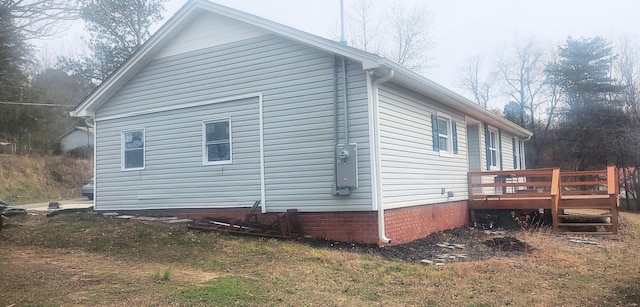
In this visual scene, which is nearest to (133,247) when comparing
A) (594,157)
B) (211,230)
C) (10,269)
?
(211,230)

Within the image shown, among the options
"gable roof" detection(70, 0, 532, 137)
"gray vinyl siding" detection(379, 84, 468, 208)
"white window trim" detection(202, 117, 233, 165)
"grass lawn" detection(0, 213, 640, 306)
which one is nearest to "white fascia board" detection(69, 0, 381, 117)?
"gable roof" detection(70, 0, 532, 137)

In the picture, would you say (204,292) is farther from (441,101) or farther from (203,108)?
(441,101)

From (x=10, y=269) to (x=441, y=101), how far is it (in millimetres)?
10149

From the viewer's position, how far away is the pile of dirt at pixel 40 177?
90.8 feet

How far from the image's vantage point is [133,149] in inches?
515

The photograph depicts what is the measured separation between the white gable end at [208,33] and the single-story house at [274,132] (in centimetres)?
3

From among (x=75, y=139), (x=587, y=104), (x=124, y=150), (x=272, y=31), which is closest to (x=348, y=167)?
(x=272, y=31)

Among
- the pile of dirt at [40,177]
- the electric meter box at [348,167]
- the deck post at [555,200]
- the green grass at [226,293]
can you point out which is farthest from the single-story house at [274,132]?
the pile of dirt at [40,177]

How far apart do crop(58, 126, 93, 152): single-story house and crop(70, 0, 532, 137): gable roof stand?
25509 millimetres

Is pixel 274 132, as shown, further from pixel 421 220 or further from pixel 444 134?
pixel 444 134

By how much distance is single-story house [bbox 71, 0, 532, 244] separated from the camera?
9.89m

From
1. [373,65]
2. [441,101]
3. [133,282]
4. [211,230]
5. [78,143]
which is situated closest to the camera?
[133,282]

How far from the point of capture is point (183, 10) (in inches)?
464

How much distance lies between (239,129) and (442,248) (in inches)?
199
